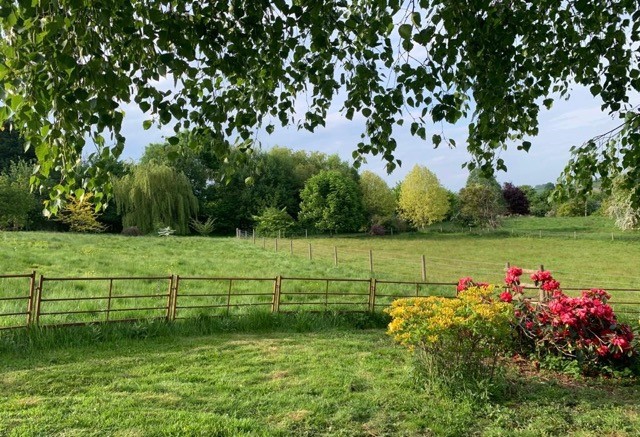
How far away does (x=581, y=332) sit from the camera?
5.99 metres

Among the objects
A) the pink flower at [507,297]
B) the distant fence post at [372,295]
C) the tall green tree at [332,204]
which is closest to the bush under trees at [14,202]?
the tall green tree at [332,204]

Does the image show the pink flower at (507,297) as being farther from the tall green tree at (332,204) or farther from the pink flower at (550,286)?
the tall green tree at (332,204)

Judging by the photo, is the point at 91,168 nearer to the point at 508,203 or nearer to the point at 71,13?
the point at 71,13

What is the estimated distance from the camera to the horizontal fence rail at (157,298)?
283 inches

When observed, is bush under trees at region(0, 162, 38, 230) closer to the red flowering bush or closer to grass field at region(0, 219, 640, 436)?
grass field at region(0, 219, 640, 436)

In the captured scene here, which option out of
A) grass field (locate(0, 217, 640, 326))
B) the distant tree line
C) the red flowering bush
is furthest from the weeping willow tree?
the red flowering bush

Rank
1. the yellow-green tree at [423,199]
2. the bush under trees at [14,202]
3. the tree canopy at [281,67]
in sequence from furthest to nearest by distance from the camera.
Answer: the yellow-green tree at [423,199] < the bush under trees at [14,202] < the tree canopy at [281,67]

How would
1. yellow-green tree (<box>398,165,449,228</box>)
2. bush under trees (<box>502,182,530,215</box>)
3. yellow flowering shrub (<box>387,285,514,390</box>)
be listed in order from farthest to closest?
bush under trees (<box>502,182,530,215</box>) < yellow-green tree (<box>398,165,449,228</box>) < yellow flowering shrub (<box>387,285,514,390</box>)

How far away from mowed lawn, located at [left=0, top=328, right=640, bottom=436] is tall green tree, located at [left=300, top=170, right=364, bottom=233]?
36740 millimetres

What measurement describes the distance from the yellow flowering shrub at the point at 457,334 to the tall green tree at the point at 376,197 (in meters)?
41.2

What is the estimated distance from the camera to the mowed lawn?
12.6ft

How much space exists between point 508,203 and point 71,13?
6639 centimetres

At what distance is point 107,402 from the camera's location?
4.29 metres

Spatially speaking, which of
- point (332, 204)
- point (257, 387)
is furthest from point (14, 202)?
point (257, 387)
